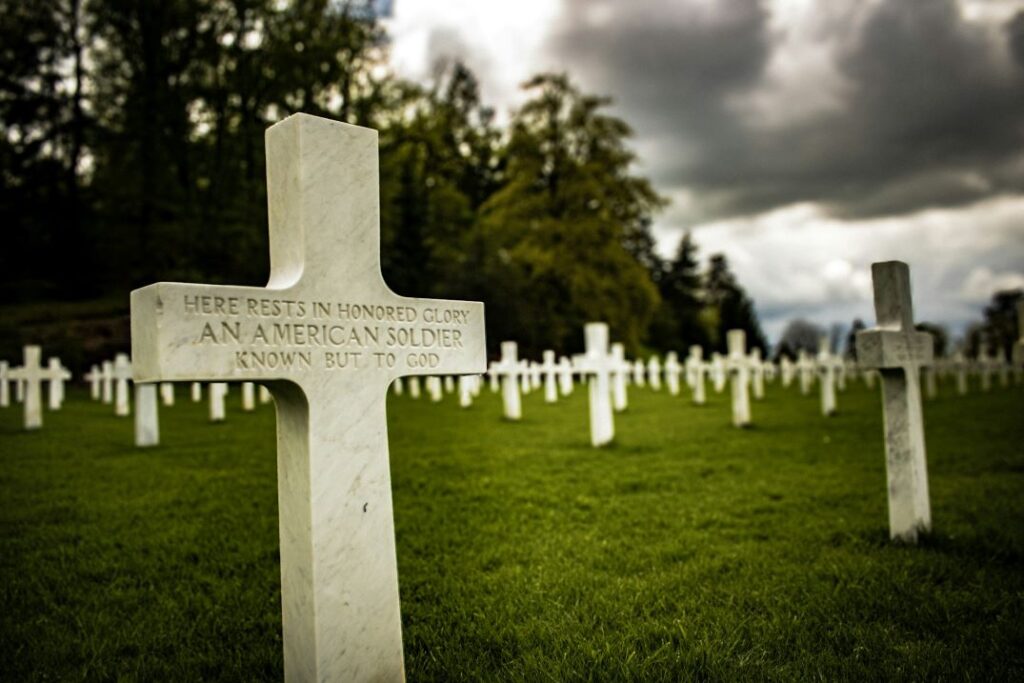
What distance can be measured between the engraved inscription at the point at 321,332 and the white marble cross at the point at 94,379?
1635cm

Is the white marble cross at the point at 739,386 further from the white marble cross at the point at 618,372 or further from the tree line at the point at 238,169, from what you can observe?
the tree line at the point at 238,169

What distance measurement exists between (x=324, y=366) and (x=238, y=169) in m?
21.1

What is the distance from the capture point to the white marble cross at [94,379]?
1630 cm

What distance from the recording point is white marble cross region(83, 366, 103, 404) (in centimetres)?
1630

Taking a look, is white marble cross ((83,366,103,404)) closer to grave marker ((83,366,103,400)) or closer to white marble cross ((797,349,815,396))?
grave marker ((83,366,103,400))

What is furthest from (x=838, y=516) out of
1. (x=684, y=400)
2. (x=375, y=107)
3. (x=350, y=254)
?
(x=375, y=107)

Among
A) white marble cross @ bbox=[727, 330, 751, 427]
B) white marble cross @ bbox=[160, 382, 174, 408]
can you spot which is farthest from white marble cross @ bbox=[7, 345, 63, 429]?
white marble cross @ bbox=[727, 330, 751, 427]

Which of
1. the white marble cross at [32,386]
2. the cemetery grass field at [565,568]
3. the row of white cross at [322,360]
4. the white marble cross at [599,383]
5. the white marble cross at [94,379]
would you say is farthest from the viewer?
the white marble cross at [94,379]

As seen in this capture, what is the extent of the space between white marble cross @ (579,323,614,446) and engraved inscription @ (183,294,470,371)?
663 cm

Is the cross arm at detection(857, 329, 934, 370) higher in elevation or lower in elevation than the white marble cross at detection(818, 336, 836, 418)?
higher

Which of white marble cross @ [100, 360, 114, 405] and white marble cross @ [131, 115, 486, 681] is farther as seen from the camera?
white marble cross @ [100, 360, 114, 405]

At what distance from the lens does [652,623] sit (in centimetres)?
310

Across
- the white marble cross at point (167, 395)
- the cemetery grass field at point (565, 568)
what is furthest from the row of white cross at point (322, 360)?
the white marble cross at point (167, 395)

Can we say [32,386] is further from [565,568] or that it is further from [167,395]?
[565,568]
